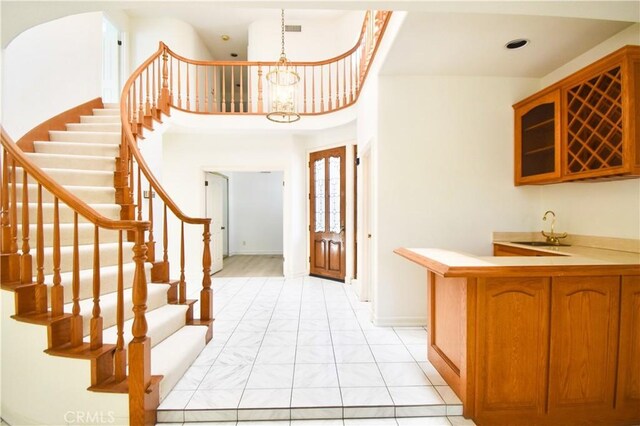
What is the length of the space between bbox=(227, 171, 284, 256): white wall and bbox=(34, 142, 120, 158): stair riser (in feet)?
15.9

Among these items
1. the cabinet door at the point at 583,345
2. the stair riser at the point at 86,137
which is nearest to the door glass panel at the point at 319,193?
the stair riser at the point at 86,137

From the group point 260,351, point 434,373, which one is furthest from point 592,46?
point 260,351

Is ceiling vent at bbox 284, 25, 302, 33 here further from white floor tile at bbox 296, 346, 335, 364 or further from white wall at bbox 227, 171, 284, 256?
white floor tile at bbox 296, 346, 335, 364

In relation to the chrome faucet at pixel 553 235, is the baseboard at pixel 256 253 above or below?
below

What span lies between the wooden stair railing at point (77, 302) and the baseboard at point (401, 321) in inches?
83.5

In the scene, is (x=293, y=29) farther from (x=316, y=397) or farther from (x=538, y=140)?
(x=316, y=397)

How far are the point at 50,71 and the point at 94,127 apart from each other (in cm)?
89

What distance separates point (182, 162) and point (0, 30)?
12.0ft

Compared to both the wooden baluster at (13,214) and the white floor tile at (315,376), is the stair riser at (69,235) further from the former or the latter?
the white floor tile at (315,376)

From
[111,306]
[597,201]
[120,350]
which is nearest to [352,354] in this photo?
[120,350]

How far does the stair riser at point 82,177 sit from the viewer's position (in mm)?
Answer: 2919

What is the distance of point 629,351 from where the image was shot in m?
1.78

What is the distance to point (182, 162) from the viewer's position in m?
5.31

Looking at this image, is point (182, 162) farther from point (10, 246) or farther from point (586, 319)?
point (586, 319)
